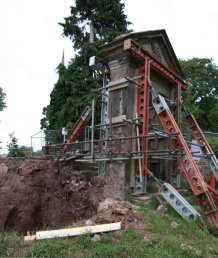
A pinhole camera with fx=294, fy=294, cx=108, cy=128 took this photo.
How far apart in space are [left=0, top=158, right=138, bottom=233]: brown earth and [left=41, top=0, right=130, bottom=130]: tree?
31.9ft

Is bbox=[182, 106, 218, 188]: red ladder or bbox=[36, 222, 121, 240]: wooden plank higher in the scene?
bbox=[182, 106, 218, 188]: red ladder

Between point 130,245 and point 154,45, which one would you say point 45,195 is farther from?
point 154,45

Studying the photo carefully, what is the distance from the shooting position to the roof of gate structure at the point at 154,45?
324 inches

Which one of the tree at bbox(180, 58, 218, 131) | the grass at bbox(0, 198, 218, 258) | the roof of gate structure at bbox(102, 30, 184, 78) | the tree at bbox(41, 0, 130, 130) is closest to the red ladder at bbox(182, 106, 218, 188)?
the roof of gate structure at bbox(102, 30, 184, 78)

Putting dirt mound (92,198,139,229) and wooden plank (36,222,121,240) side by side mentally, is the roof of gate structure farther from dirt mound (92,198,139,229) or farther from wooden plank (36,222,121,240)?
wooden plank (36,222,121,240)

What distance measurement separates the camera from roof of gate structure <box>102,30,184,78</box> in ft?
27.0

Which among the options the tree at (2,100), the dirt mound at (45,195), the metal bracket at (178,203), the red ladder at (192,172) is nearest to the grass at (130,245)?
the metal bracket at (178,203)

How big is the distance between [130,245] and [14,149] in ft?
46.7

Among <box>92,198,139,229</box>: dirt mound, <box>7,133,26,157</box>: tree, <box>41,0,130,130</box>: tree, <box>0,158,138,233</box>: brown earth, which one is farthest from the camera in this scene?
<box>41,0,130,130</box>: tree

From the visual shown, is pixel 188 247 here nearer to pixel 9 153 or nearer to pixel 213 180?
pixel 213 180

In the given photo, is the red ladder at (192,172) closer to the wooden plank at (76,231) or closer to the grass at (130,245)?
the grass at (130,245)

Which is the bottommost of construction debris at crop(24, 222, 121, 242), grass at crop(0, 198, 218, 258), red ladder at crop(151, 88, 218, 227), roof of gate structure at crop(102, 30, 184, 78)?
grass at crop(0, 198, 218, 258)

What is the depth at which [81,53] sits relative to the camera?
20.8 m

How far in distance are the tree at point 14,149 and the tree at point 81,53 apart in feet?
10.7
